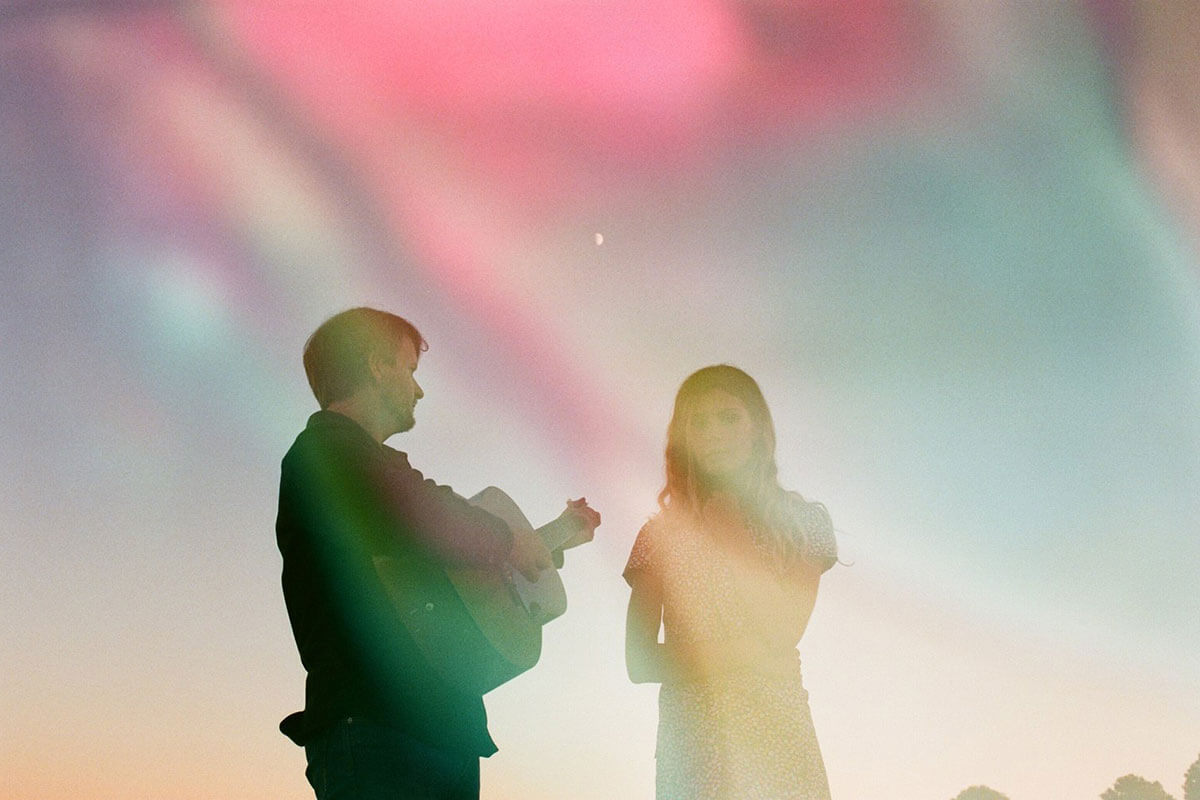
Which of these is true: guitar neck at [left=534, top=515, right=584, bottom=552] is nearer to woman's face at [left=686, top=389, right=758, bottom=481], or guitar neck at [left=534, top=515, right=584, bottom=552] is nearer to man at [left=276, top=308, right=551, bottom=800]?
man at [left=276, top=308, right=551, bottom=800]

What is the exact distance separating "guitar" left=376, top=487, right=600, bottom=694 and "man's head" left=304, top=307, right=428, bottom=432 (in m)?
0.54

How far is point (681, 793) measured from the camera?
211 inches

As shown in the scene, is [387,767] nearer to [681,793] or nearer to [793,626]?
[681,793]

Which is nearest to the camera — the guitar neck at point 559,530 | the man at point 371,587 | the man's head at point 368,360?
the man at point 371,587

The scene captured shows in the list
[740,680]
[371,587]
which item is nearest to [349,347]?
[371,587]

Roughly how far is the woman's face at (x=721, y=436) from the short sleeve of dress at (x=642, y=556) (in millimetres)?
422

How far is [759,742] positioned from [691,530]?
1.07 meters

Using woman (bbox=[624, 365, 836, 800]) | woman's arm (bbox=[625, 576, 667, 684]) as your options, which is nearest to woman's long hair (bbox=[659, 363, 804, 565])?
woman (bbox=[624, 365, 836, 800])

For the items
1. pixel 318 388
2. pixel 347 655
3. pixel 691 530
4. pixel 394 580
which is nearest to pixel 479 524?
pixel 394 580

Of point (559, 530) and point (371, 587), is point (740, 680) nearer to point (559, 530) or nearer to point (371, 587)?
point (559, 530)

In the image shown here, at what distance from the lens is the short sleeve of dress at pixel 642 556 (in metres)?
5.73

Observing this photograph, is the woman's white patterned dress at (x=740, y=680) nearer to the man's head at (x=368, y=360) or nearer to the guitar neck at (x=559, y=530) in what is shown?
the guitar neck at (x=559, y=530)

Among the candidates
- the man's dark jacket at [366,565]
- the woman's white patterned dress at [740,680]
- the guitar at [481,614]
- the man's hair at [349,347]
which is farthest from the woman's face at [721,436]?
the man's hair at [349,347]

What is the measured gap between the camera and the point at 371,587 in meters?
4.50
